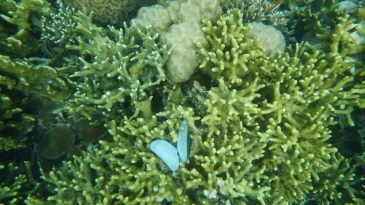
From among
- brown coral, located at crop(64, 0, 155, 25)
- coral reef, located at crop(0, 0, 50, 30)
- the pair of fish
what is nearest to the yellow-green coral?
the pair of fish

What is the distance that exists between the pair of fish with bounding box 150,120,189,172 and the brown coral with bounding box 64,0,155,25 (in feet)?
8.85

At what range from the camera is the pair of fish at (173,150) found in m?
2.82

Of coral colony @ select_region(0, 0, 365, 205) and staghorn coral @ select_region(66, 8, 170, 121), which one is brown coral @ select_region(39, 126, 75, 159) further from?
staghorn coral @ select_region(66, 8, 170, 121)

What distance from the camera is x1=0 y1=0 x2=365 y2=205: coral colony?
9.55ft

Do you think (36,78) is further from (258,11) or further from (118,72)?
(258,11)

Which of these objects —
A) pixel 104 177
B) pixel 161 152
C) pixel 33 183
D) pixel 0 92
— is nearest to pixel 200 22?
pixel 161 152

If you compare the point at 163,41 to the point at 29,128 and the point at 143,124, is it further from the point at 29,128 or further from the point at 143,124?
the point at 29,128

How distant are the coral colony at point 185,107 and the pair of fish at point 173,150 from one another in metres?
0.01

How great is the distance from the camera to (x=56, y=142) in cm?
397

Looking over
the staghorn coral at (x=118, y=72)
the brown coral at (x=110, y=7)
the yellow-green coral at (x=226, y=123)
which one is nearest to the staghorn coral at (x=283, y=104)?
the yellow-green coral at (x=226, y=123)

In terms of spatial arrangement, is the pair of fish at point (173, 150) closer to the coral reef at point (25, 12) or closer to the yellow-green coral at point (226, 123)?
the yellow-green coral at point (226, 123)

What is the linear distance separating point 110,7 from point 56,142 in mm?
2682

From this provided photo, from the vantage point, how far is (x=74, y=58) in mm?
4105

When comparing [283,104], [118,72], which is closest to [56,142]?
[118,72]
